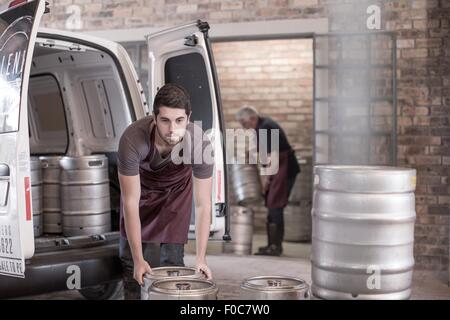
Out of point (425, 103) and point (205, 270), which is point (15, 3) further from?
point (425, 103)

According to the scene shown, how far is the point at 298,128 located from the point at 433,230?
3.79 m

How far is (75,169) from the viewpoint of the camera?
499cm

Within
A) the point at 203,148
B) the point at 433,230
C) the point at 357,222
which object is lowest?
the point at 433,230

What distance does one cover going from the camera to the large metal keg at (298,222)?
8.87m

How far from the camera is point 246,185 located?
8172mm

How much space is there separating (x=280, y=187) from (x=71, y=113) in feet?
10.5

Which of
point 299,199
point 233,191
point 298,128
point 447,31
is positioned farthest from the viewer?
point 298,128

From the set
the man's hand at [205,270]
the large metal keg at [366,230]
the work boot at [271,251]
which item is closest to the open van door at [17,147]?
the man's hand at [205,270]

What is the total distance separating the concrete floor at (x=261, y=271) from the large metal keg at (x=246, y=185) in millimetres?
664

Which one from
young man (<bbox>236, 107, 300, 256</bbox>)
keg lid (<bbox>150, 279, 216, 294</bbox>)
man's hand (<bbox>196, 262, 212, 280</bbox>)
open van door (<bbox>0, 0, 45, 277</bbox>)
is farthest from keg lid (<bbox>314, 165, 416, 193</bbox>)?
young man (<bbox>236, 107, 300, 256</bbox>)

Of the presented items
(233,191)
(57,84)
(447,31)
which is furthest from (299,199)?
(57,84)

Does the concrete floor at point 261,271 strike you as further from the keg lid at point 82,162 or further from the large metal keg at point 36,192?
the keg lid at point 82,162
